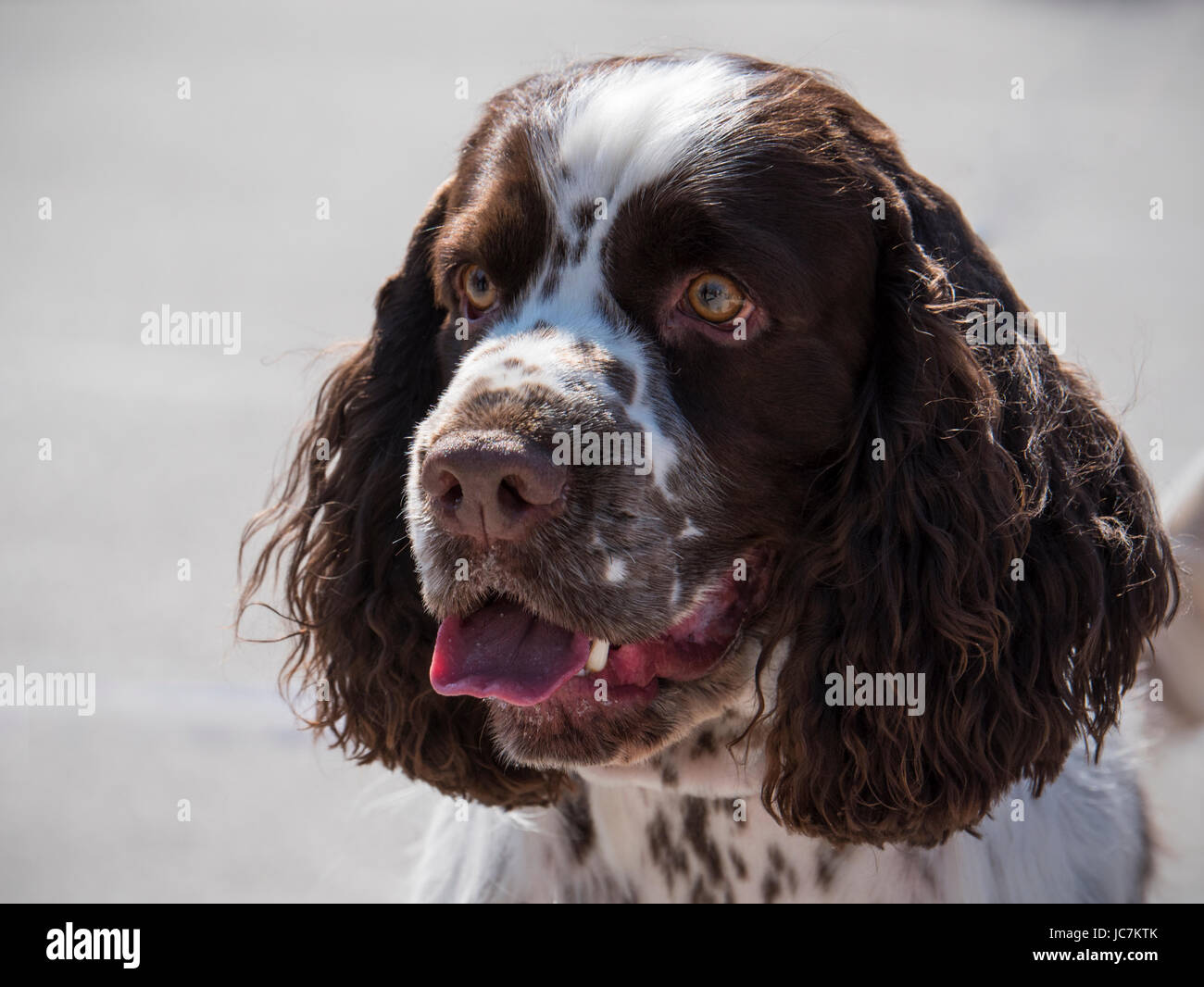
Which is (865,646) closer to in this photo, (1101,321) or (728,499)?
(728,499)

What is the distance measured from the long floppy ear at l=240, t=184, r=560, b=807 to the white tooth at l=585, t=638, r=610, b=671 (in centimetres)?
44

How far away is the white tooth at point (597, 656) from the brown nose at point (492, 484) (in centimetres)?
28

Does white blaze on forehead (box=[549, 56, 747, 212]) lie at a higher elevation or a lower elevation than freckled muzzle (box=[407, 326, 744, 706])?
higher

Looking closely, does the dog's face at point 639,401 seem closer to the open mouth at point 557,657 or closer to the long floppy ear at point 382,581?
the open mouth at point 557,657

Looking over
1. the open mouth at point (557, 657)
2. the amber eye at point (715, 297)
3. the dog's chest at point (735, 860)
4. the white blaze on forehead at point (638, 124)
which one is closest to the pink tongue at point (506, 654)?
the open mouth at point (557, 657)

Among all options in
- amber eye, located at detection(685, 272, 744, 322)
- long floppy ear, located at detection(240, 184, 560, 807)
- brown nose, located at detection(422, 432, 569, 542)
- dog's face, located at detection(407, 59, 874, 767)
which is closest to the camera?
brown nose, located at detection(422, 432, 569, 542)

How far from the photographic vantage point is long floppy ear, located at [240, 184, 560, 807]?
2738 millimetres

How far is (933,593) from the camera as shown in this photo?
7.79 feet

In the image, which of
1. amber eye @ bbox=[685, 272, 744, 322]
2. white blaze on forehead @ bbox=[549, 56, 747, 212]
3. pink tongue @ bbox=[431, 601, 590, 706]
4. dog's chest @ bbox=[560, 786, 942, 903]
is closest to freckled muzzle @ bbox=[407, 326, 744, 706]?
pink tongue @ bbox=[431, 601, 590, 706]

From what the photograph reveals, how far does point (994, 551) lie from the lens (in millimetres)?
2398

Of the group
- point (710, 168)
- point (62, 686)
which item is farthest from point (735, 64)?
point (62, 686)

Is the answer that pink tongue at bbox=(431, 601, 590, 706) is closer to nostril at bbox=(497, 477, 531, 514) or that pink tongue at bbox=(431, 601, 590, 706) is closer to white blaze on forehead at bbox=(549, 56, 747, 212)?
nostril at bbox=(497, 477, 531, 514)

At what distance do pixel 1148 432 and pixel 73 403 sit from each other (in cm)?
474

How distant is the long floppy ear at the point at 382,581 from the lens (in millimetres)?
2738
